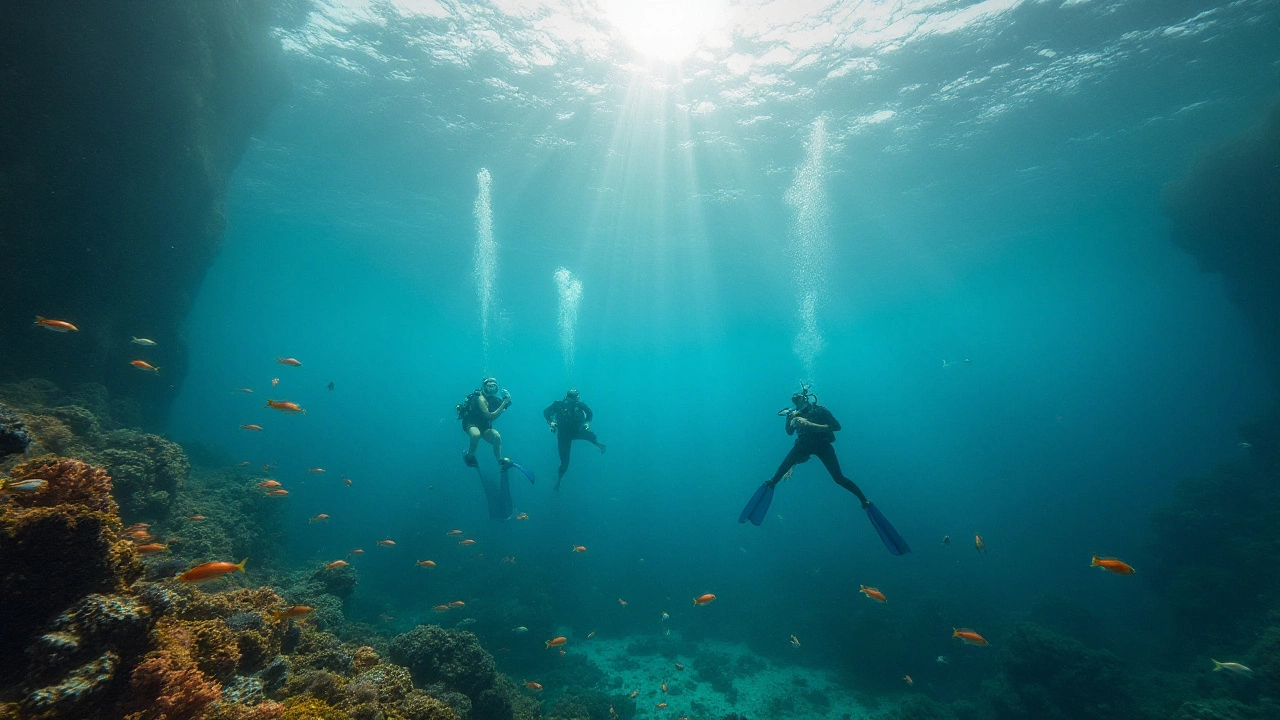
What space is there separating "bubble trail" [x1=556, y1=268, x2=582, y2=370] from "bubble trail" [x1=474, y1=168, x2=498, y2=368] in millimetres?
6707

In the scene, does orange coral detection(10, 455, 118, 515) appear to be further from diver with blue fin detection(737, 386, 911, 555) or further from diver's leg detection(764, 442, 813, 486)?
diver's leg detection(764, 442, 813, 486)

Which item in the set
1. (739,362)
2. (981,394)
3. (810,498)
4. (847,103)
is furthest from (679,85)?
(981,394)

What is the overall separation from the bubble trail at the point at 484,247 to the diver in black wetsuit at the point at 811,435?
2098cm

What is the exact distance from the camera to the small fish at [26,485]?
124 inches

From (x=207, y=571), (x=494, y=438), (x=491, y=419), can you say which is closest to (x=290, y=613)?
(x=207, y=571)

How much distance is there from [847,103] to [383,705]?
2187 cm

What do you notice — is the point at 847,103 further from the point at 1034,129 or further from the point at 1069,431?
the point at 1069,431

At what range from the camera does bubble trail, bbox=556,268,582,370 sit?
45.4 metres

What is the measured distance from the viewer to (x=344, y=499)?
115 feet

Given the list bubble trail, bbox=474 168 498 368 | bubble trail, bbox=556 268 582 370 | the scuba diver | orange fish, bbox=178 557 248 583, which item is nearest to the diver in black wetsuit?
the scuba diver

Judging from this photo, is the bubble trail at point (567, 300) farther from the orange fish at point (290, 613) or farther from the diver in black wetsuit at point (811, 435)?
the orange fish at point (290, 613)

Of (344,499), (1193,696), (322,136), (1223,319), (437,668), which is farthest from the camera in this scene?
(1223,319)

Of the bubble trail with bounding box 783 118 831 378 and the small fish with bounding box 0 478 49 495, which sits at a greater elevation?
the bubble trail with bounding box 783 118 831 378

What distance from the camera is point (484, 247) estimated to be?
3678 cm
